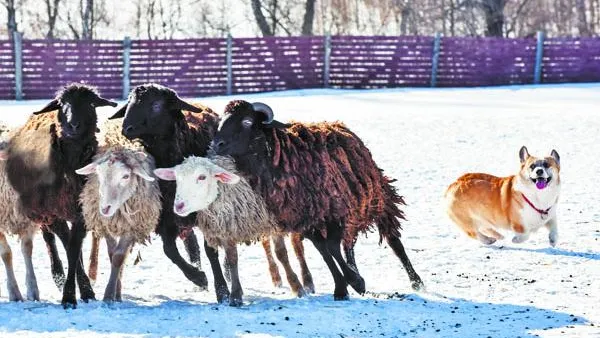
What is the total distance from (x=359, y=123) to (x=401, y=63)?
977cm

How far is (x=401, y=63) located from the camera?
99.4 ft

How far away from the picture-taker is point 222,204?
8.91 m

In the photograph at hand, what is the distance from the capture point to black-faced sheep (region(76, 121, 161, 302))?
872 centimetres

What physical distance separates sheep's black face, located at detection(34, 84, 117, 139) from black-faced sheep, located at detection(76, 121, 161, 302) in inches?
9.7

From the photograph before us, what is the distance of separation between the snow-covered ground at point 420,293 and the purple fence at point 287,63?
Answer: 36.8 feet

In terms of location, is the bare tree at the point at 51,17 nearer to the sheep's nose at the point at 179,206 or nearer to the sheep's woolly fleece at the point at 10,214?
the sheep's woolly fleece at the point at 10,214

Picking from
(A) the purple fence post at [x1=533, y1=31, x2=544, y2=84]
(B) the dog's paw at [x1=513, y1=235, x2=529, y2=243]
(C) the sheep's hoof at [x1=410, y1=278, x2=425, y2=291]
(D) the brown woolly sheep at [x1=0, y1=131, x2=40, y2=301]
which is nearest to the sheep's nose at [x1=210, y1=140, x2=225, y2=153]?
(D) the brown woolly sheep at [x1=0, y1=131, x2=40, y2=301]

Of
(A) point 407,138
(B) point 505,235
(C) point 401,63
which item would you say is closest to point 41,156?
(B) point 505,235

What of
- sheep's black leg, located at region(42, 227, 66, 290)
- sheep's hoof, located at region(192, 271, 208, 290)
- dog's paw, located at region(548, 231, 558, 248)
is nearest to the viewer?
sheep's hoof, located at region(192, 271, 208, 290)

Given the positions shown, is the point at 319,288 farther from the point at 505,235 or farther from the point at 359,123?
the point at 359,123

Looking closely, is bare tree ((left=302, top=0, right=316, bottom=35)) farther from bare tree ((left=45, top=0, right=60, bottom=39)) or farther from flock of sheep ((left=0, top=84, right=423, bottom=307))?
flock of sheep ((left=0, top=84, right=423, bottom=307))

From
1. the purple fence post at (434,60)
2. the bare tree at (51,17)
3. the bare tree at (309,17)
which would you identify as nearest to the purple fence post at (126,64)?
the purple fence post at (434,60)

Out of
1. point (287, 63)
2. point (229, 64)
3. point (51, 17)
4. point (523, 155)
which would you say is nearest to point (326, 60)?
point (287, 63)

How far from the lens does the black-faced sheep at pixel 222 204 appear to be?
8.77 meters
